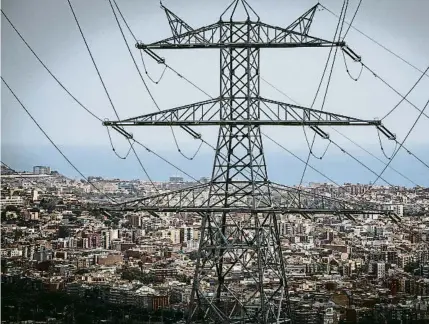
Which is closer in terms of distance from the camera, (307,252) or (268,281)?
(268,281)

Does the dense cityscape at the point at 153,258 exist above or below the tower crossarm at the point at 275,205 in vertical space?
below

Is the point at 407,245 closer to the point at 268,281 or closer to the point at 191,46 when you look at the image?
the point at 268,281

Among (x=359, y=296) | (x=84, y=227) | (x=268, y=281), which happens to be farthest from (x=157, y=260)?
(x=359, y=296)

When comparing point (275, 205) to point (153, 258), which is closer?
point (275, 205)

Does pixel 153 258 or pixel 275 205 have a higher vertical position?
pixel 275 205

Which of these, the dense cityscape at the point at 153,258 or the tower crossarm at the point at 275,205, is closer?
the tower crossarm at the point at 275,205

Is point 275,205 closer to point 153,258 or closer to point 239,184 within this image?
point 239,184

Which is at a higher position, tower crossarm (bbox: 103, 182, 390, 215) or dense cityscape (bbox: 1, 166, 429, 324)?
tower crossarm (bbox: 103, 182, 390, 215)

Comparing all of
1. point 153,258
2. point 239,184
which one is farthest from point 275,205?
point 153,258
